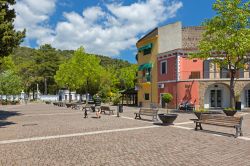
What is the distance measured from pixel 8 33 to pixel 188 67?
20762 millimetres

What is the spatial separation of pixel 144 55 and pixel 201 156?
101 ft

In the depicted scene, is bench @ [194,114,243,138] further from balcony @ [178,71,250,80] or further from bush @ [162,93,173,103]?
balcony @ [178,71,250,80]

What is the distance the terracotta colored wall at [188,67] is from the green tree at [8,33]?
18.8 metres

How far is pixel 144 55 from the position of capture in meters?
38.2

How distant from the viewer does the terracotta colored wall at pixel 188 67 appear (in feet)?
102

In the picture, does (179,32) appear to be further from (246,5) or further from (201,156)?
(201,156)

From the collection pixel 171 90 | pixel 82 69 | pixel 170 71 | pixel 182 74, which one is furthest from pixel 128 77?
pixel 182 74

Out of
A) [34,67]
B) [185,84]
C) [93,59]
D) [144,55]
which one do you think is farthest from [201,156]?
[34,67]

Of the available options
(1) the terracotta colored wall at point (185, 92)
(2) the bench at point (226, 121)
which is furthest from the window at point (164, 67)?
(2) the bench at point (226, 121)

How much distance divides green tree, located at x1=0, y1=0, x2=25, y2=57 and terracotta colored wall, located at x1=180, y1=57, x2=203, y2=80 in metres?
18.8

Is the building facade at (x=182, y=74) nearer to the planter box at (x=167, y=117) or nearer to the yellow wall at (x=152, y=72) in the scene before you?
the yellow wall at (x=152, y=72)

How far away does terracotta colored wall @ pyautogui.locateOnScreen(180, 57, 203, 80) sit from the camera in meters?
31.0

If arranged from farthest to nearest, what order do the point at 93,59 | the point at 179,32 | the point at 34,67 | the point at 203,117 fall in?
1. the point at 34,67
2. the point at 93,59
3. the point at 179,32
4. the point at 203,117

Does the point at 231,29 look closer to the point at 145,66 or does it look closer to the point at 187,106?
the point at 187,106
